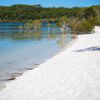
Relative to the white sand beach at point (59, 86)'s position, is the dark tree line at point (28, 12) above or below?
below

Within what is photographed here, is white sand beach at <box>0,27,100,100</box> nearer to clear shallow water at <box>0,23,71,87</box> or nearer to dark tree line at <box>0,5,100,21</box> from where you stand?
clear shallow water at <box>0,23,71,87</box>

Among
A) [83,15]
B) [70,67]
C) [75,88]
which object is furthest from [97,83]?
[83,15]

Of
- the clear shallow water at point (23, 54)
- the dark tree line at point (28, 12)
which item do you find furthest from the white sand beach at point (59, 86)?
the dark tree line at point (28, 12)

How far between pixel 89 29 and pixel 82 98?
1398 inches

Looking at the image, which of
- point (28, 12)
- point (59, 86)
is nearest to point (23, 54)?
point (59, 86)

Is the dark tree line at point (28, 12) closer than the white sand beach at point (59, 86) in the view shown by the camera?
No

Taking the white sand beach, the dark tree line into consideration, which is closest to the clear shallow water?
the white sand beach

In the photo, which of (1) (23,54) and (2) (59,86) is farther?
(1) (23,54)

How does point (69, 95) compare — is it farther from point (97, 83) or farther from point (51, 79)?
point (51, 79)

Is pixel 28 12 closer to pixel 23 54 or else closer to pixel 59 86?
pixel 23 54

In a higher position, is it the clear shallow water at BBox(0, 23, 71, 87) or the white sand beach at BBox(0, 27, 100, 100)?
the white sand beach at BBox(0, 27, 100, 100)

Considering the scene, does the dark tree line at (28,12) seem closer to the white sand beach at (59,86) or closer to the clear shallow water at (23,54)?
the clear shallow water at (23,54)

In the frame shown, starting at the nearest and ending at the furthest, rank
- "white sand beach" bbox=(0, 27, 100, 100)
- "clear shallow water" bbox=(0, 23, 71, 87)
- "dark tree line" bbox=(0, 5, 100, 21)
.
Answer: "white sand beach" bbox=(0, 27, 100, 100) < "clear shallow water" bbox=(0, 23, 71, 87) < "dark tree line" bbox=(0, 5, 100, 21)

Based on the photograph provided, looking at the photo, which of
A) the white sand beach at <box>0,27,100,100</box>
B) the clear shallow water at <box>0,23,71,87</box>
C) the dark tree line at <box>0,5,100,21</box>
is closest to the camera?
the white sand beach at <box>0,27,100,100</box>
